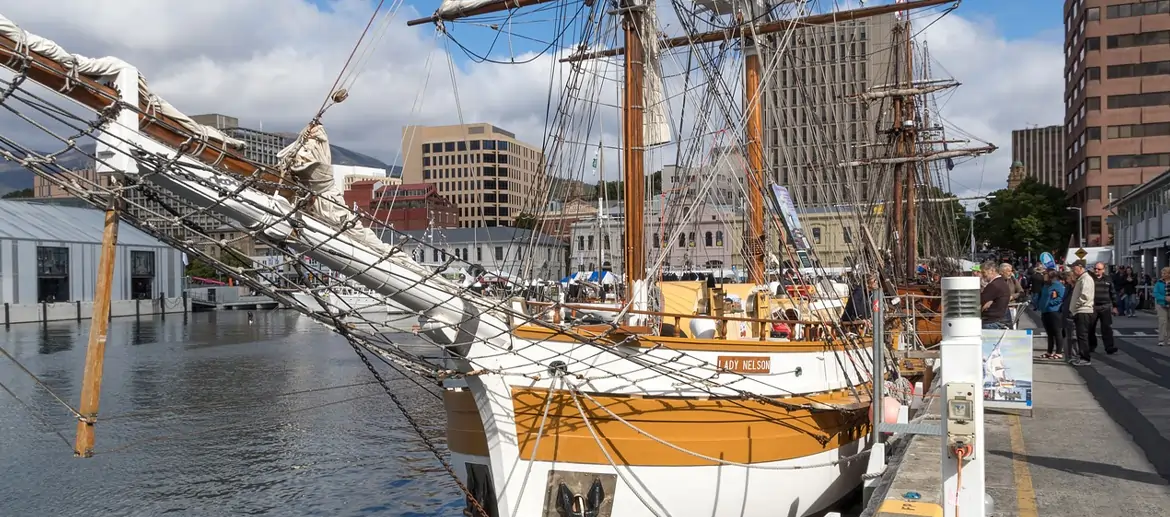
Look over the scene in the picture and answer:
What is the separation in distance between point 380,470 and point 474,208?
9547 cm

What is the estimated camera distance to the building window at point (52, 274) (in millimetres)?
62031

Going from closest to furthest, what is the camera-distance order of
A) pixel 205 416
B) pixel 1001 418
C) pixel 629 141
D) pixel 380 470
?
pixel 1001 418 < pixel 629 141 < pixel 380 470 < pixel 205 416

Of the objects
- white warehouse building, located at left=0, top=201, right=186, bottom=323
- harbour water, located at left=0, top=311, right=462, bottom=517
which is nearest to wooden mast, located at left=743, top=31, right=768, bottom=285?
harbour water, located at left=0, top=311, right=462, bottom=517

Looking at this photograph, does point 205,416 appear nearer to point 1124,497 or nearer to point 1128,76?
point 1124,497

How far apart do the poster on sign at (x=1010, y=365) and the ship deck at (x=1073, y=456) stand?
0.78ft

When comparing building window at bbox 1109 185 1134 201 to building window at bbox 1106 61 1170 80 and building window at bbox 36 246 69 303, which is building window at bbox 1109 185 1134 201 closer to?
building window at bbox 1106 61 1170 80

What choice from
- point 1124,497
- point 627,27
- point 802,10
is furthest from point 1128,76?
point 1124,497

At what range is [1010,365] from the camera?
1094cm

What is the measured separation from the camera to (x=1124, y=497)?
7500mm

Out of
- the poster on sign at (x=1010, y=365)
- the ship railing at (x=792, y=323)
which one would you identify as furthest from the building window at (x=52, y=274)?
the poster on sign at (x=1010, y=365)

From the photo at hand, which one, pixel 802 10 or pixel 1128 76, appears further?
pixel 1128 76

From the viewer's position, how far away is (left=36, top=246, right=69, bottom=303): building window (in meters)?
62.0

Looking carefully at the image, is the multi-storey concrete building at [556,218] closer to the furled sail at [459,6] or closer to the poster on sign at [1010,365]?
the furled sail at [459,6]

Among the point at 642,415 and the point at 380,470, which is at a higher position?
the point at 642,415
